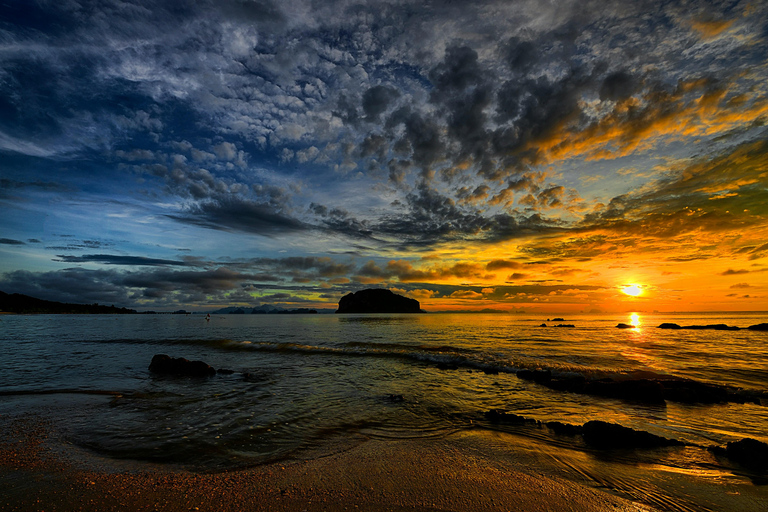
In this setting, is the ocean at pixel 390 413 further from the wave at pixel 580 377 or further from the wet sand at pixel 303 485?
the wet sand at pixel 303 485

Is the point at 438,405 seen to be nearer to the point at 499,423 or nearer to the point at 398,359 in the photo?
the point at 499,423

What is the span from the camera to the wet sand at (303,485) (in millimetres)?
4762

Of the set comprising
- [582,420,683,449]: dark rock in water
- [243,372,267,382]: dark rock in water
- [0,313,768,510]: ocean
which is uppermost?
[582,420,683,449]: dark rock in water

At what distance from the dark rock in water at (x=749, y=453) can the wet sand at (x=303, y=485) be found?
3.98 m

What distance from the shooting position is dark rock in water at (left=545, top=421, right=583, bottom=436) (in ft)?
27.6

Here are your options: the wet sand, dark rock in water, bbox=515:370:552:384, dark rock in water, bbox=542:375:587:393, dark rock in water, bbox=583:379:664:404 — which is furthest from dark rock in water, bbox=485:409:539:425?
dark rock in water, bbox=515:370:552:384

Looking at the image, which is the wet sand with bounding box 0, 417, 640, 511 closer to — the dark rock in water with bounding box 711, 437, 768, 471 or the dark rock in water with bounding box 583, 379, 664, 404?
the dark rock in water with bounding box 711, 437, 768, 471

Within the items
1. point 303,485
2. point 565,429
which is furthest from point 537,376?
point 303,485

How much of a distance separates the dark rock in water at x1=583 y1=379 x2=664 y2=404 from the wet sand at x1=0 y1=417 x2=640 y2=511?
9479 millimetres

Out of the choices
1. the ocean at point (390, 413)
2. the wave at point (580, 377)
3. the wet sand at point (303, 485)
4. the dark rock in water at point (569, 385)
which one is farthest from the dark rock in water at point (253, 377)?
the dark rock in water at point (569, 385)

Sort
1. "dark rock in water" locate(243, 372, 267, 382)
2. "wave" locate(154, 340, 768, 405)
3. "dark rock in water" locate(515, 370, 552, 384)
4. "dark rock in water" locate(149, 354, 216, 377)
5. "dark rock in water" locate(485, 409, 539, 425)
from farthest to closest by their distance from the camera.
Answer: "dark rock in water" locate(149, 354, 216, 377), "dark rock in water" locate(515, 370, 552, 384), "dark rock in water" locate(243, 372, 267, 382), "wave" locate(154, 340, 768, 405), "dark rock in water" locate(485, 409, 539, 425)

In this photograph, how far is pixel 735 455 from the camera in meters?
Result: 6.87

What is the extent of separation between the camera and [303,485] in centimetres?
537

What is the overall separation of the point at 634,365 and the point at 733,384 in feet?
18.4
